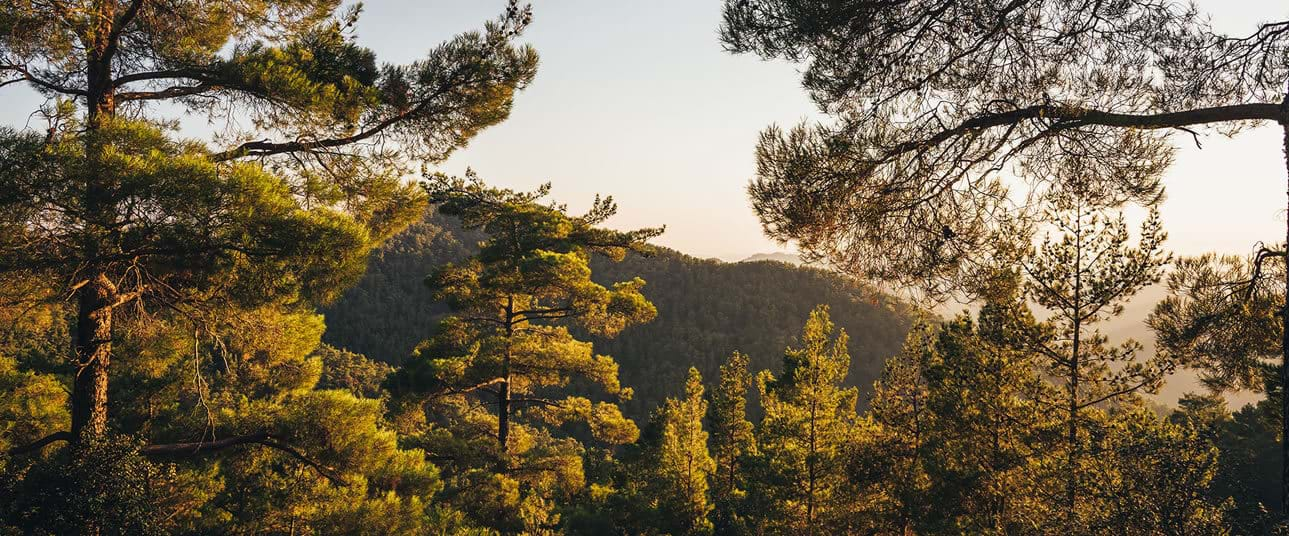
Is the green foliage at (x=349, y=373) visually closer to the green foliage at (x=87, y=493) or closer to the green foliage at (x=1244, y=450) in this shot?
the green foliage at (x=87, y=493)

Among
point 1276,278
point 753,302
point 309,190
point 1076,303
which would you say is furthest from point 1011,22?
point 753,302

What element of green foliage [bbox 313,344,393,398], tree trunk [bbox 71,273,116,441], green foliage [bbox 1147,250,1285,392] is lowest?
green foliage [bbox 313,344,393,398]

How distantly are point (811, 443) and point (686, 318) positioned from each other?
81.1 meters

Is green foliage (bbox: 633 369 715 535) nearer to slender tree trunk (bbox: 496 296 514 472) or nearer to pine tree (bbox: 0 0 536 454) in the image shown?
slender tree trunk (bbox: 496 296 514 472)

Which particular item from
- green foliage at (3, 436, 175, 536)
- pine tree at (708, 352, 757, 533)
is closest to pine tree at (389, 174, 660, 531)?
green foliage at (3, 436, 175, 536)

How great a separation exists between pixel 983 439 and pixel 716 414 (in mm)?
14861

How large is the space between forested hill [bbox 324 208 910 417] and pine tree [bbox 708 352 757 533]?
5048cm

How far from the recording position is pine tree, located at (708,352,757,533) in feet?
71.1

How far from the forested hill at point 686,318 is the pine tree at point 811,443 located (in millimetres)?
60371

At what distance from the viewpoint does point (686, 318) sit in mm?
95500

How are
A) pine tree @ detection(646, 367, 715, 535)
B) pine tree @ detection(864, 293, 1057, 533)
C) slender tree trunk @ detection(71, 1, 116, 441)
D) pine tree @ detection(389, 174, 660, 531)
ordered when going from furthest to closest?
pine tree @ detection(646, 367, 715, 535), pine tree @ detection(389, 174, 660, 531), pine tree @ detection(864, 293, 1057, 533), slender tree trunk @ detection(71, 1, 116, 441)

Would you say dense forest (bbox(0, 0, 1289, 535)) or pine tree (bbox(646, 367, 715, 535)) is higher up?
dense forest (bbox(0, 0, 1289, 535))

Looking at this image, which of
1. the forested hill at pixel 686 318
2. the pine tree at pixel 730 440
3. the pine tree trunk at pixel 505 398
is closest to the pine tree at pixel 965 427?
the pine tree trunk at pixel 505 398

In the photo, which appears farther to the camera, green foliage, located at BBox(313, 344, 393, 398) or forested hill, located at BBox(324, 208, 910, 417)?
Result: forested hill, located at BBox(324, 208, 910, 417)
